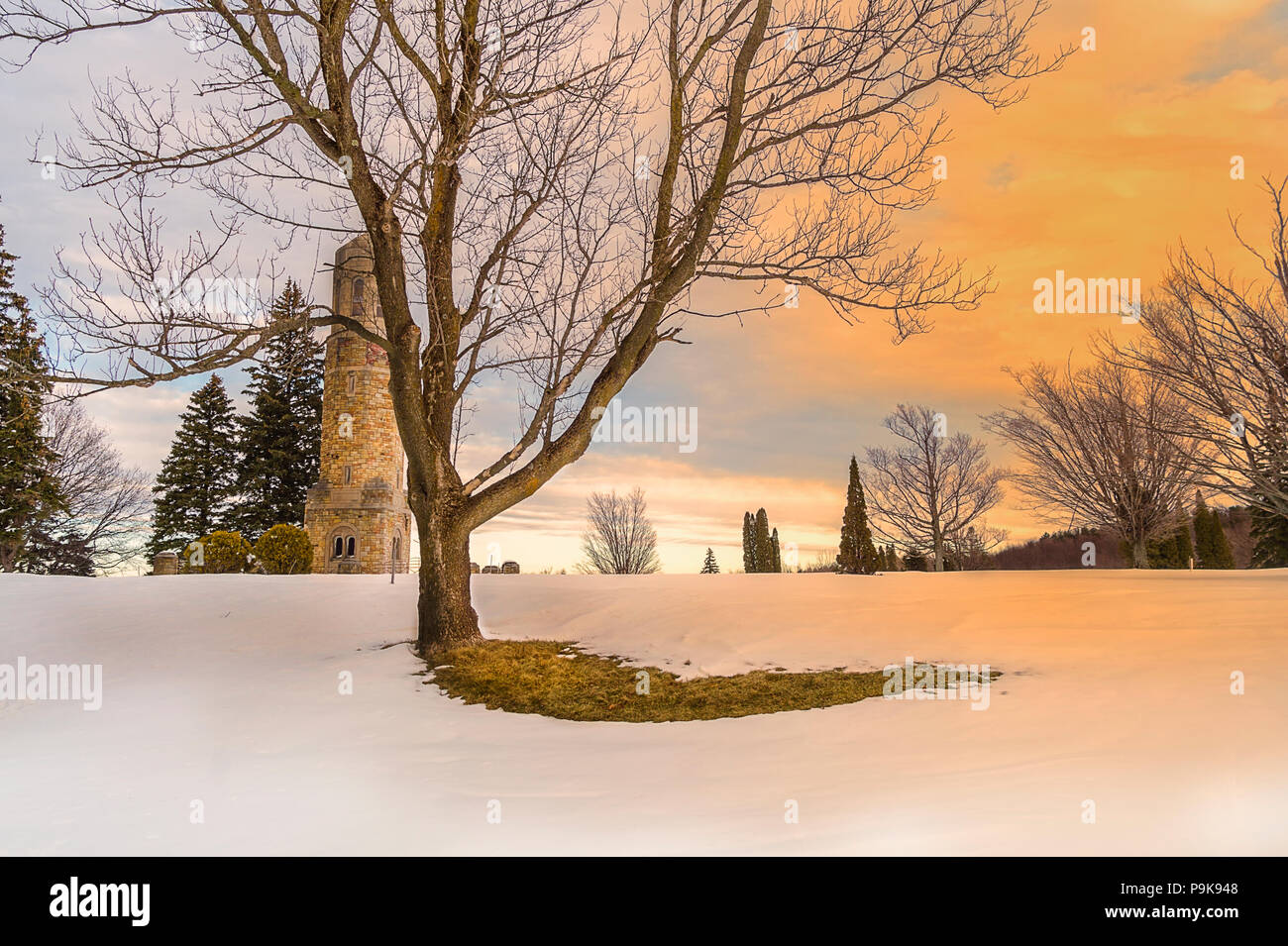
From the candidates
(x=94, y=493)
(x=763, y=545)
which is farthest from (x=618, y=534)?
(x=94, y=493)

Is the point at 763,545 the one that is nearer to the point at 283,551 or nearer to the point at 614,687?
the point at 283,551

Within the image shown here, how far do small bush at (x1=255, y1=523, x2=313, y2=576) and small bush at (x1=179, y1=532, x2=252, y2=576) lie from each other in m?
0.42

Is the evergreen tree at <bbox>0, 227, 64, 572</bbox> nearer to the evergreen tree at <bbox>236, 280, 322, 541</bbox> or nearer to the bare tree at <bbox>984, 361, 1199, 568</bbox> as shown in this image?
the evergreen tree at <bbox>236, 280, 322, 541</bbox>

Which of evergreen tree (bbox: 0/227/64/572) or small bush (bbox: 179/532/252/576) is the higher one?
evergreen tree (bbox: 0/227/64/572)

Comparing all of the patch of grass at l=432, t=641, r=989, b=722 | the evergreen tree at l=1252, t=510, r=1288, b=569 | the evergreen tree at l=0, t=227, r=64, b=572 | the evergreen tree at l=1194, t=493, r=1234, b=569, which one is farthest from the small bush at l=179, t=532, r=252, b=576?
the evergreen tree at l=1252, t=510, r=1288, b=569

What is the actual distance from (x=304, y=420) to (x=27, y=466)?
36.3ft

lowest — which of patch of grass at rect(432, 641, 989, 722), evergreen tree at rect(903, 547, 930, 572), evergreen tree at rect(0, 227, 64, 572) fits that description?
patch of grass at rect(432, 641, 989, 722)

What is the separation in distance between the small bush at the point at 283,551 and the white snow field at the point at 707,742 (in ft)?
35.9

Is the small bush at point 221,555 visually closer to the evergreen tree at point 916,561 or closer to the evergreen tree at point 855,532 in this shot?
the evergreen tree at point 855,532

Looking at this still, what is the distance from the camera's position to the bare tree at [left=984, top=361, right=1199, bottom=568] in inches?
633

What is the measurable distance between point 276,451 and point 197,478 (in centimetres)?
340

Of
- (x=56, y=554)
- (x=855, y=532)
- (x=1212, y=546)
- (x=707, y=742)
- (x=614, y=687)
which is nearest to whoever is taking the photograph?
(x=707, y=742)

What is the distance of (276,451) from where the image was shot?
33.7 metres

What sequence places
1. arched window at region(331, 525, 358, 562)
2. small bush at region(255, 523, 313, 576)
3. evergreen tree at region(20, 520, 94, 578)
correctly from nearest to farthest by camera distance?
small bush at region(255, 523, 313, 576), evergreen tree at region(20, 520, 94, 578), arched window at region(331, 525, 358, 562)
